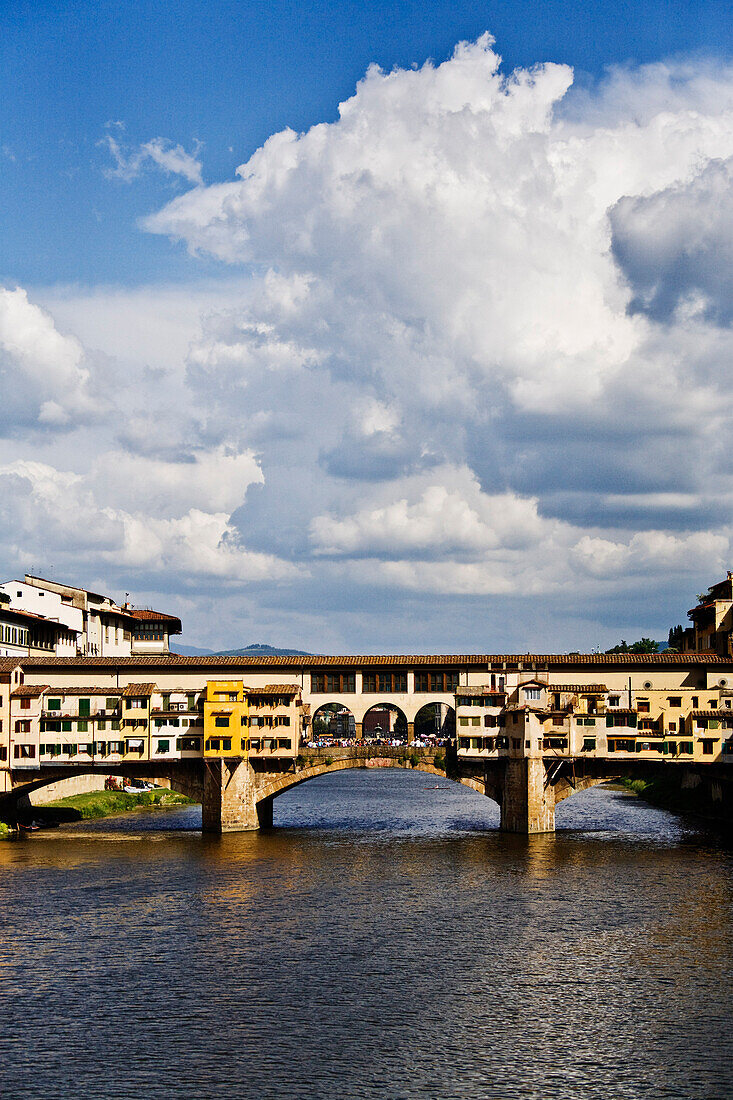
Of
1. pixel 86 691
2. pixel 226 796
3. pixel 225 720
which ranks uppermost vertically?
pixel 86 691

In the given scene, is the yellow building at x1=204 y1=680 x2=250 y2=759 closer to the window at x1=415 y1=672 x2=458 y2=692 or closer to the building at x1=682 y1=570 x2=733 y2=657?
the window at x1=415 y1=672 x2=458 y2=692

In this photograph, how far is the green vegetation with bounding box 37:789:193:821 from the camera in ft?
405

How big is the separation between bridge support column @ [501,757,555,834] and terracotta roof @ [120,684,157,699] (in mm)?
33486

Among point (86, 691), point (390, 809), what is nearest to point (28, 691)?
point (86, 691)

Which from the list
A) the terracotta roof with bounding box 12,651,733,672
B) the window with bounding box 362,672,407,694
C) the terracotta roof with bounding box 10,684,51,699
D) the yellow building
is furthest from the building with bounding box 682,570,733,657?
the terracotta roof with bounding box 10,684,51,699

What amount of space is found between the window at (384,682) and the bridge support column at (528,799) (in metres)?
14.5

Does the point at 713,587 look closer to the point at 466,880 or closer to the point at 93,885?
the point at 466,880

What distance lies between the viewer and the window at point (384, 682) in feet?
376

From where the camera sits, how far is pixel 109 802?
13088 centimetres

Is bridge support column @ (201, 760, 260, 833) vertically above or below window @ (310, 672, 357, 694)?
below

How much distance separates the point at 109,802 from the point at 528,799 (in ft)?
171

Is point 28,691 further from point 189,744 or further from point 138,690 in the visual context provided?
point 189,744

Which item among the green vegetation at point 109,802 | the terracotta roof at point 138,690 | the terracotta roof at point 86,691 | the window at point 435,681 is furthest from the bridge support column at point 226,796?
the green vegetation at point 109,802

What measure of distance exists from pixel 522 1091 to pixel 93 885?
44.0m
